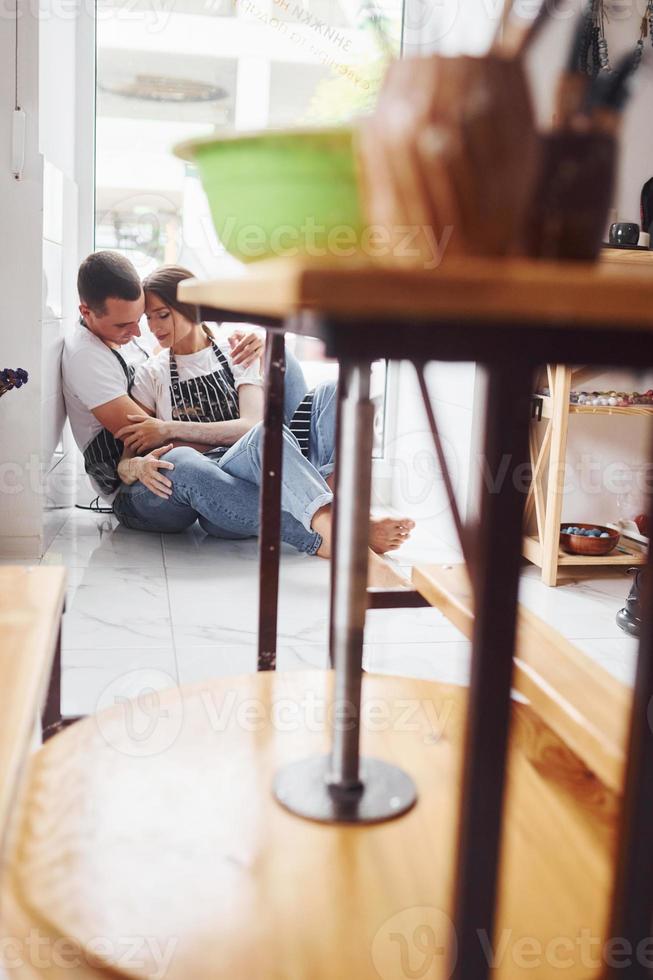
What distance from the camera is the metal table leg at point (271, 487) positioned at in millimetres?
1076

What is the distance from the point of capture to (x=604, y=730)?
31.5 inches

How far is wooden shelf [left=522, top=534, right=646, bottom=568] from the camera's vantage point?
103 inches

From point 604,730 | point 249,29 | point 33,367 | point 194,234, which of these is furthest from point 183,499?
point 604,730

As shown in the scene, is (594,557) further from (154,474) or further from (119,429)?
(119,429)

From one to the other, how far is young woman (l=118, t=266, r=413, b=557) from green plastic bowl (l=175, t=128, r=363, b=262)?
6.61 feet

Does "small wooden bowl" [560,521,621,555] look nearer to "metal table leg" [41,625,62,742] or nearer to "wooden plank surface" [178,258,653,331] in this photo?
"metal table leg" [41,625,62,742]

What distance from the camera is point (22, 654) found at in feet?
2.82

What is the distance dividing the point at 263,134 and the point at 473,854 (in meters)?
0.47

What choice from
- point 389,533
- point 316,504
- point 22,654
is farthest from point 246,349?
point 22,654

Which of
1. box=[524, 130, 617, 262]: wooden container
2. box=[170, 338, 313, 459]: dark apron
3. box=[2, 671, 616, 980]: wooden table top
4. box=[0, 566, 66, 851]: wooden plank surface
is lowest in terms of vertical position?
box=[2, 671, 616, 980]: wooden table top

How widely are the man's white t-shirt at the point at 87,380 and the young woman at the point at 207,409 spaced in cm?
13

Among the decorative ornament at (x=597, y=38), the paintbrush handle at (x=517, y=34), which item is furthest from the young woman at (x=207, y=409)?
the paintbrush handle at (x=517, y=34)

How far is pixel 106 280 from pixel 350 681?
2357mm

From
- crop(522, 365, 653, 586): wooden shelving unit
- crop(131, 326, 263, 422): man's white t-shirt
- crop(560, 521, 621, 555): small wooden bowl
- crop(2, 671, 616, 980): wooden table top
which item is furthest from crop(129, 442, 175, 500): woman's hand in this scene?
crop(2, 671, 616, 980): wooden table top
